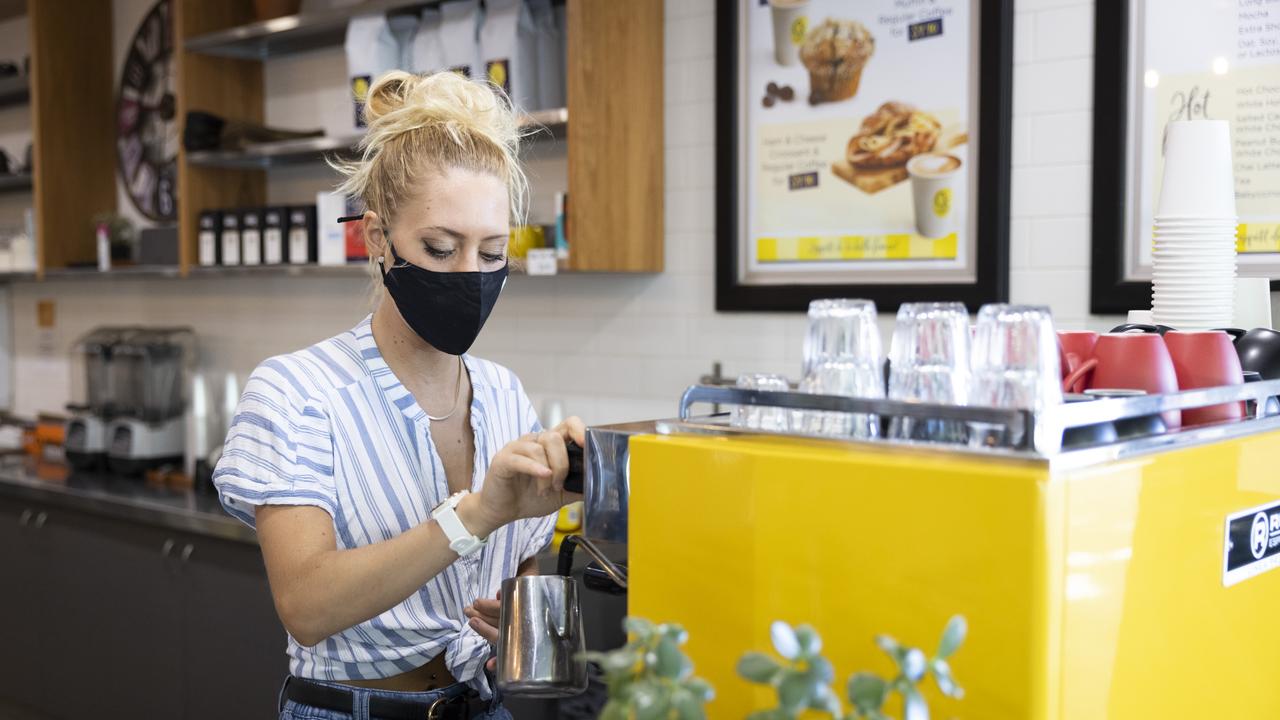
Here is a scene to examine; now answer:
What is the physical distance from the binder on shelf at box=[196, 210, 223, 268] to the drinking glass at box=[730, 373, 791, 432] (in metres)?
3.14

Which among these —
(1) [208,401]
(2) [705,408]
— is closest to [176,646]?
(1) [208,401]

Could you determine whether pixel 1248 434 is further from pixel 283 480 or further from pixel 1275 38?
pixel 1275 38

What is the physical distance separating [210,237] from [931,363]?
3403 mm

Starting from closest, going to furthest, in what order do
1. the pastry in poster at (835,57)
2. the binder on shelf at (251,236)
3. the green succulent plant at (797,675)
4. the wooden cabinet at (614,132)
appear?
the green succulent plant at (797,675) → the pastry in poster at (835,57) → the wooden cabinet at (614,132) → the binder on shelf at (251,236)

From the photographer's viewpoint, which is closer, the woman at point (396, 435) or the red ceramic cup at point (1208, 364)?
the red ceramic cup at point (1208, 364)

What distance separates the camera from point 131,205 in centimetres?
471

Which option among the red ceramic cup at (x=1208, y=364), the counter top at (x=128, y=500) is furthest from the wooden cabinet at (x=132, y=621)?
the red ceramic cup at (x=1208, y=364)

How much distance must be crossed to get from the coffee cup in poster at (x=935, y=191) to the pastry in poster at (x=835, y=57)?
0.26 m

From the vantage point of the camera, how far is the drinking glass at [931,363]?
3.30 ft

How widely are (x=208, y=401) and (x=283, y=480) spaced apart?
9.23 feet

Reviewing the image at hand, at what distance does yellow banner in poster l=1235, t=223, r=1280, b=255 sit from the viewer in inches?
89.9

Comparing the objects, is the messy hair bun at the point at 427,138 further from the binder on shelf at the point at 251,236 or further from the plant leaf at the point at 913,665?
the binder on shelf at the point at 251,236

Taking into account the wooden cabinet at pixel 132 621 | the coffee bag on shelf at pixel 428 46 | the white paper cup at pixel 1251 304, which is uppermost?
the coffee bag on shelf at pixel 428 46

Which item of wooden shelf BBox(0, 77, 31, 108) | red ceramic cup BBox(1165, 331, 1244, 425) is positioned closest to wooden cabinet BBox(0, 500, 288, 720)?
wooden shelf BBox(0, 77, 31, 108)
